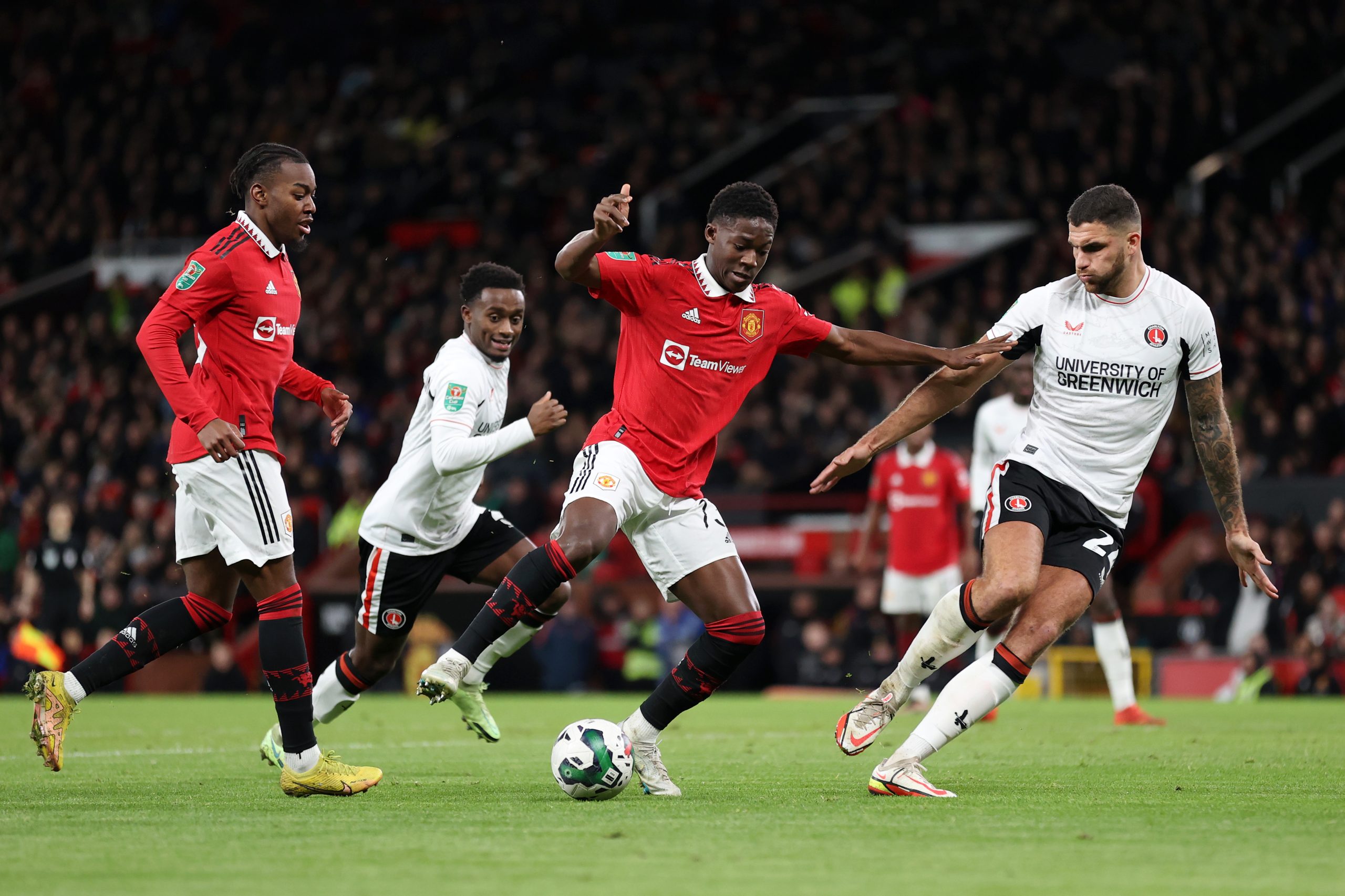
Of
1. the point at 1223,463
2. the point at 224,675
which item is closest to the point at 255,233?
the point at 1223,463

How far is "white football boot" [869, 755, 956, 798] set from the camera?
632 cm

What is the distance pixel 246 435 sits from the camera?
21.7ft

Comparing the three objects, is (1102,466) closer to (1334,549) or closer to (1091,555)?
(1091,555)

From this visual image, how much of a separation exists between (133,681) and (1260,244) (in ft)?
46.6

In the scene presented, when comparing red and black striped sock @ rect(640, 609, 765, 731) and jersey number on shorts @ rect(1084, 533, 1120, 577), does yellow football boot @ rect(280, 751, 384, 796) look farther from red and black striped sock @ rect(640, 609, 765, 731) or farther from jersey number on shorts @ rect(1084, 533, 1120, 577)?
jersey number on shorts @ rect(1084, 533, 1120, 577)

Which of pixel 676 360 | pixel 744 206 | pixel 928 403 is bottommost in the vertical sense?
pixel 928 403

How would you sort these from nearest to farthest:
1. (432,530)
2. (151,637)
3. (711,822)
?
(711,822)
(151,637)
(432,530)

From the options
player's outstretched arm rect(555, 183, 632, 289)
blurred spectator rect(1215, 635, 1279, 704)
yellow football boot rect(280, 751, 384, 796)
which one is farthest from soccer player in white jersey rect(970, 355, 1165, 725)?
yellow football boot rect(280, 751, 384, 796)

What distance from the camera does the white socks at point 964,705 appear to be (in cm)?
625

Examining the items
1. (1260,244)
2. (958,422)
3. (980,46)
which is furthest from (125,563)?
(980,46)

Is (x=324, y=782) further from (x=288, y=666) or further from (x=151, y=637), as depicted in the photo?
(x=151, y=637)

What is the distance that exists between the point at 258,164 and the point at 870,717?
3.36m

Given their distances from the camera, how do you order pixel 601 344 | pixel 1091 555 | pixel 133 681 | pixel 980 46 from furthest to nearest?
pixel 980 46 → pixel 601 344 → pixel 133 681 → pixel 1091 555

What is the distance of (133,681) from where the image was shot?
733 inches
